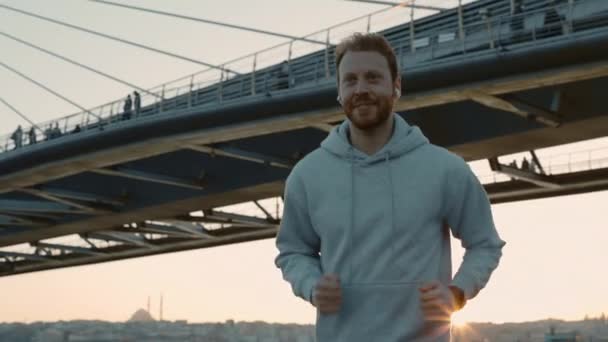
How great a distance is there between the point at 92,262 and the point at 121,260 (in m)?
2.51

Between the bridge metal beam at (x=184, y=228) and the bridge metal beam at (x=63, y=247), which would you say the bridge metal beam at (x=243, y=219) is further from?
the bridge metal beam at (x=63, y=247)

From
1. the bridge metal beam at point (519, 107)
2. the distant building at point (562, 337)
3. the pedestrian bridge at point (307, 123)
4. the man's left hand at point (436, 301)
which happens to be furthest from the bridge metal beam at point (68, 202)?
the distant building at point (562, 337)

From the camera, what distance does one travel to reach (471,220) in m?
3.96

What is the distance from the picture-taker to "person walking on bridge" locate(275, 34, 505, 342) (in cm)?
382

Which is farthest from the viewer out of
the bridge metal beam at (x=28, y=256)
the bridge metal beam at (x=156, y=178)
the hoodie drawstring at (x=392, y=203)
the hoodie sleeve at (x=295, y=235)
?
the bridge metal beam at (x=28, y=256)

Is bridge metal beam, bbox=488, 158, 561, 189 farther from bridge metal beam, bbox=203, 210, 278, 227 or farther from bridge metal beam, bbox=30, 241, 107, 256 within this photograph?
bridge metal beam, bbox=30, 241, 107, 256

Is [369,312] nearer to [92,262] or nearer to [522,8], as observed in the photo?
[522,8]

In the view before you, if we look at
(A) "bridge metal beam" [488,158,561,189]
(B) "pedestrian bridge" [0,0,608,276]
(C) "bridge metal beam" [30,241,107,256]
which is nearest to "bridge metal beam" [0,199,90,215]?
(B) "pedestrian bridge" [0,0,608,276]

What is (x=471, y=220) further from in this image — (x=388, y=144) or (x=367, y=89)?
(x=367, y=89)

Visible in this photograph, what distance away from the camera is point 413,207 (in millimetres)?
3869

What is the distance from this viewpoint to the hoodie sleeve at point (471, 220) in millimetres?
3932

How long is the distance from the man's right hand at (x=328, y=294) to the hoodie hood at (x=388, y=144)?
491 millimetres

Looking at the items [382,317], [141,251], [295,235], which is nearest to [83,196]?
[141,251]

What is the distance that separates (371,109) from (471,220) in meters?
0.57
